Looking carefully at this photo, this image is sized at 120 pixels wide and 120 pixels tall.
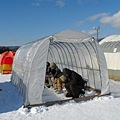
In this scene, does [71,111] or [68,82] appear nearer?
[71,111]

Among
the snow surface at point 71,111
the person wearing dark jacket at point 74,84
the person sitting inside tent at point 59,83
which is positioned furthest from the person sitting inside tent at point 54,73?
the snow surface at point 71,111

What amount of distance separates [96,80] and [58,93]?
1826 mm

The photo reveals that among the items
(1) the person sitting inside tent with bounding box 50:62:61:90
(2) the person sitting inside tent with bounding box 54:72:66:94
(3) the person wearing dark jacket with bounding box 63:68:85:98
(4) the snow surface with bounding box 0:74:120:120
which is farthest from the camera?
(1) the person sitting inside tent with bounding box 50:62:61:90

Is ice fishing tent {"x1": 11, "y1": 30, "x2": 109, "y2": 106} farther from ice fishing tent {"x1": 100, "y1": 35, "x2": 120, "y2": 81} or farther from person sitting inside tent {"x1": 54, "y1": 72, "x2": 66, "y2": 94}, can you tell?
ice fishing tent {"x1": 100, "y1": 35, "x2": 120, "y2": 81}

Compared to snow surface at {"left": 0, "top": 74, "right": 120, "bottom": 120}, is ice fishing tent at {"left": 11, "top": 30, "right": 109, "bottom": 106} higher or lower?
higher

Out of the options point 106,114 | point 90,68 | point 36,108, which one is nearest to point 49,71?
point 90,68

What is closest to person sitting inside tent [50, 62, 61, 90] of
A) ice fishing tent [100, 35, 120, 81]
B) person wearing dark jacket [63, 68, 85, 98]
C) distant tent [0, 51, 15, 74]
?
person wearing dark jacket [63, 68, 85, 98]

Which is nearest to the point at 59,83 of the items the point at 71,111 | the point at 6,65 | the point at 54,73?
the point at 54,73

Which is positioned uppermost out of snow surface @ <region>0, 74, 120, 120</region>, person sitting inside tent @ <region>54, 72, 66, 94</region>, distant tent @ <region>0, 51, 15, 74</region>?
distant tent @ <region>0, 51, 15, 74</region>

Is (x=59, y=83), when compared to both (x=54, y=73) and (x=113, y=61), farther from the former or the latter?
(x=113, y=61)

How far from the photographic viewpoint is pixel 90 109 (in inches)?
255

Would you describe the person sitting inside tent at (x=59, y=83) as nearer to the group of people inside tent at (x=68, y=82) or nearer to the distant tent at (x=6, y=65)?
the group of people inside tent at (x=68, y=82)

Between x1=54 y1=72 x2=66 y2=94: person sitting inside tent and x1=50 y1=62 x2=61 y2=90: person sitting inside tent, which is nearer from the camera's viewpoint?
x1=54 y1=72 x2=66 y2=94: person sitting inside tent

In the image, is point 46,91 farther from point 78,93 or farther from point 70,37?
point 70,37
